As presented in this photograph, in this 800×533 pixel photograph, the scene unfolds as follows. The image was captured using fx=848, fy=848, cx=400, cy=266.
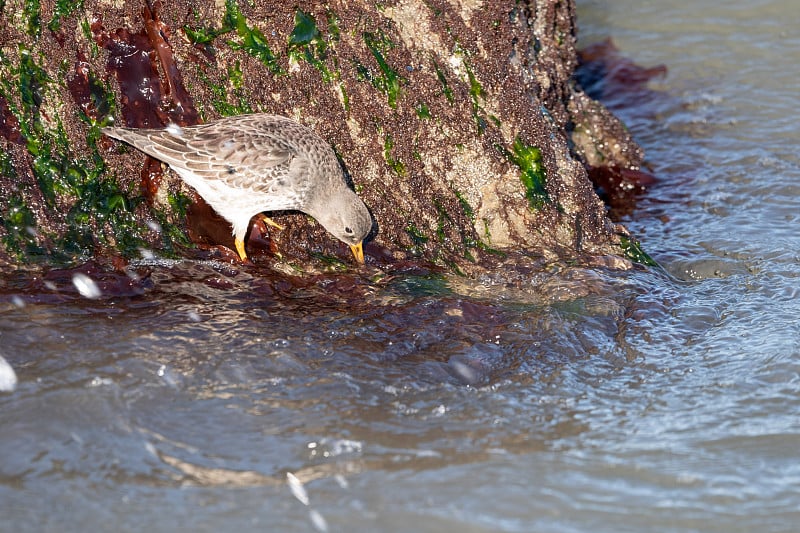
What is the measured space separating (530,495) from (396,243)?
2117 millimetres

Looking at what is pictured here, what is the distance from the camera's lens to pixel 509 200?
17.4ft

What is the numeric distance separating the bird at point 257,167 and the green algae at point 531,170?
3.42 feet

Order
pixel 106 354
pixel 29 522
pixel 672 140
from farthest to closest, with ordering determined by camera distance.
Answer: pixel 672 140, pixel 106 354, pixel 29 522

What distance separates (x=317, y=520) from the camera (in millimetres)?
3340

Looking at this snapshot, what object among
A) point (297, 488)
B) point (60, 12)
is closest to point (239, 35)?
point (60, 12)

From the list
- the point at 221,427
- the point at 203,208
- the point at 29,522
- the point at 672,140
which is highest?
the point at 672,140

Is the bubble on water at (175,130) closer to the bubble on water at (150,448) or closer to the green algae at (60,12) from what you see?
the green algae at (60,12)

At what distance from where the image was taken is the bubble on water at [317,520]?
331 centimetres

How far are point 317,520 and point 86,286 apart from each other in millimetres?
2130

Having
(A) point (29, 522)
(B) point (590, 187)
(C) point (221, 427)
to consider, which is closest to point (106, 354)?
(C) point (221, 427)

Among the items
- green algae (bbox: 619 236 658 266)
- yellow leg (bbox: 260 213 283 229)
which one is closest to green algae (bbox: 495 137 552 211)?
green algae (bbox: 619 236 658 266)

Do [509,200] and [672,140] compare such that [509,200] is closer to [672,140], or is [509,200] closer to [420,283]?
[420,283]

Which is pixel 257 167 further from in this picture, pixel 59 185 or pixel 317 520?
pixel 317 520

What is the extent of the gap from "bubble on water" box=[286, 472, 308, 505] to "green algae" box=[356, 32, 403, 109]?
97.5 inches
